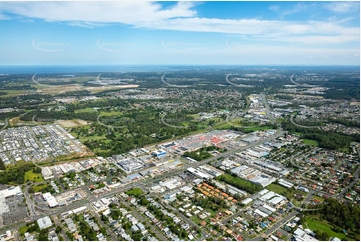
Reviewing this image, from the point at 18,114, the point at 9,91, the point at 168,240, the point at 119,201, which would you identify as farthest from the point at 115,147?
the point at 9,91

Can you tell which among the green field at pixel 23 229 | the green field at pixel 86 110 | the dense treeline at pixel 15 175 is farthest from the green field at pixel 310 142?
the green field at pixel 86 110

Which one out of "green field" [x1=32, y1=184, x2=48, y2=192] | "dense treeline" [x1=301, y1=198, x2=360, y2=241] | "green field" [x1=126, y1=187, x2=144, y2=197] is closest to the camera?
"dense treeline" [x1=301, y1=198, x2=360, y2=241]

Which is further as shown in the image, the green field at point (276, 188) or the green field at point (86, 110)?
the green field at point (86, 110)

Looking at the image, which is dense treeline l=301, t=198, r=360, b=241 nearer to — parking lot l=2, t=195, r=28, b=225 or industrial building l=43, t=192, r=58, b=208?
industrial building l=43, t=192, r=58, b=208

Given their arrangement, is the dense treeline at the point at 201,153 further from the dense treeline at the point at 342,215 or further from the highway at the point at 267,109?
the highway at the point at 267,109

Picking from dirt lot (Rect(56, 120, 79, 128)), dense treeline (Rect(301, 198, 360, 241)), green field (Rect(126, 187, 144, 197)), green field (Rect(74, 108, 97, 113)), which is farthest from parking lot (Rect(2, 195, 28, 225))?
green field (Rect(74, 108, 97, 113))

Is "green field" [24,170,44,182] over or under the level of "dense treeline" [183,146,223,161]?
under
